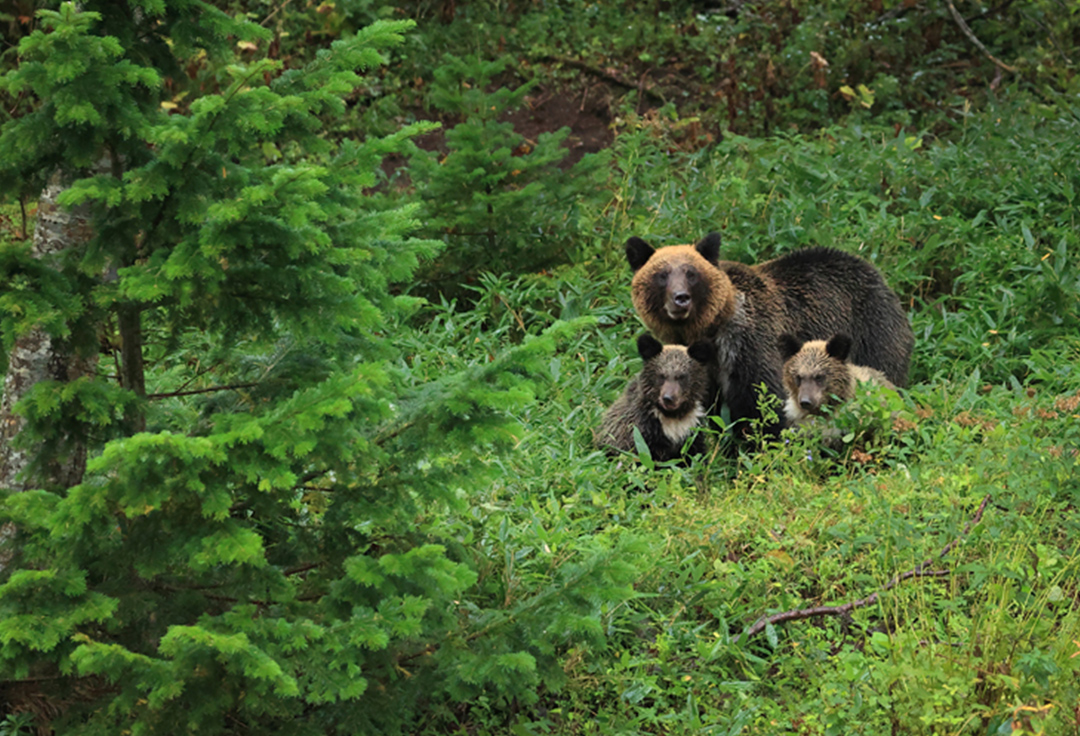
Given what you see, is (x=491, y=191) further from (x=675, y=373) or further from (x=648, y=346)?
(x=675, y=373)

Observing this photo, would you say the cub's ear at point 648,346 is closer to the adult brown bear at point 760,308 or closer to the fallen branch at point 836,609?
the adult brown bear at point 760,308

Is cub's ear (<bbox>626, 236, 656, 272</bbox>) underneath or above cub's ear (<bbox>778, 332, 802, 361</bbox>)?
above

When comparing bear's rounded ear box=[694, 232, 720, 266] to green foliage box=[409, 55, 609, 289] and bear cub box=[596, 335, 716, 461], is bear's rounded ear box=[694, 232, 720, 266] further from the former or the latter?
green foliage box=[409, 55, 609, 289]

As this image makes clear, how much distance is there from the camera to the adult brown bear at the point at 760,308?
6469 mm

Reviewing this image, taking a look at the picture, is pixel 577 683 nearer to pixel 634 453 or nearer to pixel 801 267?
pixel 634 453

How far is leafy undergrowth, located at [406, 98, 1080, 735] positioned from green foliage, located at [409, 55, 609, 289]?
0.79 ft

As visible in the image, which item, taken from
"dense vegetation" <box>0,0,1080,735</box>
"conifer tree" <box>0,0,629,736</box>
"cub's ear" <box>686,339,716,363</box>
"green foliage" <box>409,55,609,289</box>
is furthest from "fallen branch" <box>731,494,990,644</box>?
"green foliage" <box>409,55,609,289</box>

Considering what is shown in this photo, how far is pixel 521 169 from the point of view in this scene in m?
7.70

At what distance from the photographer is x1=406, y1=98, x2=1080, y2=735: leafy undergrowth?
11.8ft

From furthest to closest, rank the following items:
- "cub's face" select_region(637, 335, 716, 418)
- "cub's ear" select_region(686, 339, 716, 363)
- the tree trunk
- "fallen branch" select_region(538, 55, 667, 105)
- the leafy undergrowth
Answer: "fallen branch" select_region(538, 55, 667, 105) → "cub's ear" select_region(686, 339, 716, 363) → "cub's face" select_region(637, 335, 716, 418) → the leafy undergrowth → the tree trunk

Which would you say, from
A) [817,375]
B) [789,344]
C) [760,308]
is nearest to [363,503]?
[817,375]


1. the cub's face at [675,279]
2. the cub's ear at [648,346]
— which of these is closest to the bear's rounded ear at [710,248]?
the cub's face at [675,279]

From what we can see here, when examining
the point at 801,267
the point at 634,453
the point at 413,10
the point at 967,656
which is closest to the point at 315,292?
the point at 967,656

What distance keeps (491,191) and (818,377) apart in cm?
269
